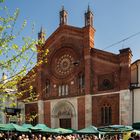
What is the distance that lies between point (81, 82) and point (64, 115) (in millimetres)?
4601

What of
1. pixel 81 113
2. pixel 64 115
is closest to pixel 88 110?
pixel 81 113

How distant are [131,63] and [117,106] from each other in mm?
5091

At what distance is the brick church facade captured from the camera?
3366 centimetres

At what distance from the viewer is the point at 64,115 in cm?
3794

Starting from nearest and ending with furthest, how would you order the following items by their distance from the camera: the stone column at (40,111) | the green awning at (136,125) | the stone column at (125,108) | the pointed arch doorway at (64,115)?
the green awning at (136,125), the stone column at (125,108), the pointed arch doorway at (64,115), the stone column at (40,111)

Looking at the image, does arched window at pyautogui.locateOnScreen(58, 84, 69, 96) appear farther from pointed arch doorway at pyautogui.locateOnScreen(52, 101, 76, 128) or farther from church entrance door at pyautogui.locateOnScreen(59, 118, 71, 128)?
church entrance door at pyautogui.locateOnScreen(59, 118, 71, 128)

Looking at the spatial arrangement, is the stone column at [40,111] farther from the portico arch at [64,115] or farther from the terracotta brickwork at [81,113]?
the terracotta brickwork at [81,113]

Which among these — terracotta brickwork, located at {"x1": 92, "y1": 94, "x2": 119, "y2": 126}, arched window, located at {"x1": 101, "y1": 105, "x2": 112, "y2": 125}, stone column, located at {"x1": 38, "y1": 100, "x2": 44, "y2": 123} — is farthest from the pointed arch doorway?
arched window, located at {"x1": 101, "y1": 105, "x2": 112, "y2": 125}

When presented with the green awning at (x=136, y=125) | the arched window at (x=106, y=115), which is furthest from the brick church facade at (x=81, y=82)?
the green awning at (x=136, y=125)

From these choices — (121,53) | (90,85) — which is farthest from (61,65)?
A: (121,53)

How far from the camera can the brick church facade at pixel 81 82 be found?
33656 millimetres

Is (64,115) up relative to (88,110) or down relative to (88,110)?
down

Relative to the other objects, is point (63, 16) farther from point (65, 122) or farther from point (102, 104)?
point (65, 122)

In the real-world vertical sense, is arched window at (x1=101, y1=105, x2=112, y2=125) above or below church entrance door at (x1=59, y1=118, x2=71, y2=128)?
above
